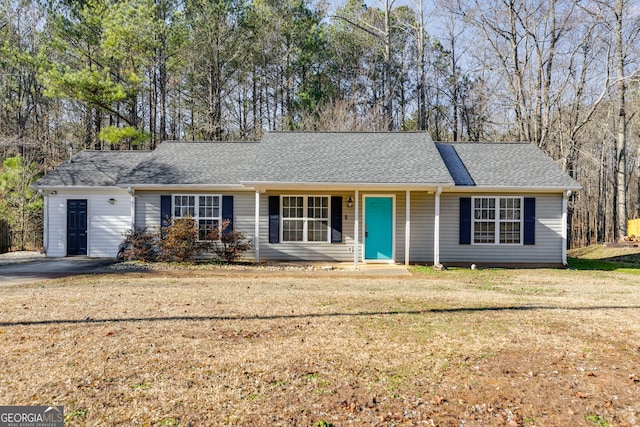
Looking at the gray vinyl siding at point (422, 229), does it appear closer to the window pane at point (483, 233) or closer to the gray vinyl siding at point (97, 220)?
the window pane at point (483, 233)

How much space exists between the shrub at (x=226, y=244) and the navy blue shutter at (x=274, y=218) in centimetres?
83

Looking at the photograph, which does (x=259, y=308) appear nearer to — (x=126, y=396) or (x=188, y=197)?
(x=126, y=396)

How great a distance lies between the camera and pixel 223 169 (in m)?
14.1

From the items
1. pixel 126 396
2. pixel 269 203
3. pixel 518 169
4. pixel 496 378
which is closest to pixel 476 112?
pixel 518 169

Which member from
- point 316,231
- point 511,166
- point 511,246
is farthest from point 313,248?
point 511,166

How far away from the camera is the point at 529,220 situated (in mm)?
12930

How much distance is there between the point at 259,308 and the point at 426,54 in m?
23.5

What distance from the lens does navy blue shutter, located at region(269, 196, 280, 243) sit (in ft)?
43.7

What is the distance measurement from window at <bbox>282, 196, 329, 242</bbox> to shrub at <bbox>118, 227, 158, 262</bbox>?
399 centimetres

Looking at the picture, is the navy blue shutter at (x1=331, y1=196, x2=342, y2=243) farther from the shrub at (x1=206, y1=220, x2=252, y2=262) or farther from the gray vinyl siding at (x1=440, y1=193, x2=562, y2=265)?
the gray vinyl siding at (x1=440, y1=193, x2=562, y2=265)

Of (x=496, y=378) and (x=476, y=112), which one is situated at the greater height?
(x=476, y=112)

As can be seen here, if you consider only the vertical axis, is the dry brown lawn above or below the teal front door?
below

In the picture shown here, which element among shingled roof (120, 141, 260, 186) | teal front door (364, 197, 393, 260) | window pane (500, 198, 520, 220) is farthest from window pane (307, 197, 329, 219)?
window pane (500, 198, 520, 220)

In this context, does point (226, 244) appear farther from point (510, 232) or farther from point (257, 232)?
point (510, 232)
